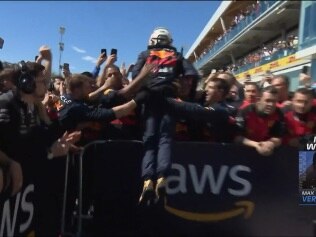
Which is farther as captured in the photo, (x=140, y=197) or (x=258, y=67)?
(x=258, y=67)

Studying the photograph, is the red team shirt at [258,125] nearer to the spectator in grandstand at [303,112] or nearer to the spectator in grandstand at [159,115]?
the spectator in grandstand at [303,112]

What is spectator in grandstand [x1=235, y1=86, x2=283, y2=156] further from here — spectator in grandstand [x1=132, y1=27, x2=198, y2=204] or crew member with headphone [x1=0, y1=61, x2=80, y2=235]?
crew member with headphone [x1=0, y1=61, x2=80, y2=235]

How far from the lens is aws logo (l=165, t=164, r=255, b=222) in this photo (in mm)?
4156

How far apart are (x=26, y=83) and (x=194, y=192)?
5.96 ft

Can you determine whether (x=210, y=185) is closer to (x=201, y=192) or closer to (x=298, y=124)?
(x=201, y=192)

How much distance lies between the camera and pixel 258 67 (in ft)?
99.0

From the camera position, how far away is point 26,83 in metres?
3.41

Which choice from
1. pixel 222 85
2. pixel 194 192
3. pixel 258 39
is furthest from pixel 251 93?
pixel 258 39

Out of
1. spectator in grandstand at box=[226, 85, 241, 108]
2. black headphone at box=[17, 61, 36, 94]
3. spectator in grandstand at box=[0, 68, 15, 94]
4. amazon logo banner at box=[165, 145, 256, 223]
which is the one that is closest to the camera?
black headphone at box=[17, 61, 36, 94]

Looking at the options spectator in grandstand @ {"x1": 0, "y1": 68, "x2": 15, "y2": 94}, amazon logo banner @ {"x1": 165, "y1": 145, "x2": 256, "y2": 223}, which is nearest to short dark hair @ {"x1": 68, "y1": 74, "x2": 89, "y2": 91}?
spectator in grandstand @ {"x1": 0, "y1": 68, "x2": 15, "y2": 94}

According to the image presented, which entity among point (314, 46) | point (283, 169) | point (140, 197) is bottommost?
point (140, 197)

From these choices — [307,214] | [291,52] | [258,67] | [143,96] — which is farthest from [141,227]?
[258,67]

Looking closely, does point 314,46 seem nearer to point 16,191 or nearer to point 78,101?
point 78,101

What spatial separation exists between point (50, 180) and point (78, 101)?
2.76 feet
